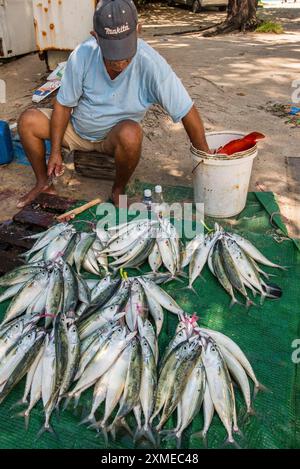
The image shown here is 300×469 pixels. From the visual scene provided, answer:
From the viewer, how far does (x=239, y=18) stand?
12.8 meters

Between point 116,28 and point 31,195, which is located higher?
point 116,28

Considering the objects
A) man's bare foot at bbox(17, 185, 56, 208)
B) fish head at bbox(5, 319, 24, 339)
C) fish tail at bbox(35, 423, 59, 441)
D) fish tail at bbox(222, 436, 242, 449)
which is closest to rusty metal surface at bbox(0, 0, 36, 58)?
man's bare foot at bbox(17, 185, 56, 208)

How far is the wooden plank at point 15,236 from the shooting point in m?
3.75

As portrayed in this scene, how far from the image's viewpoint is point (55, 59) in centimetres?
825

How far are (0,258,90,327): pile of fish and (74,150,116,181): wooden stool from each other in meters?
1.76

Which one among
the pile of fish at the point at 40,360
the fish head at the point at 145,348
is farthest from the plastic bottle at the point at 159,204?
the pile of fish at the point at 40,360

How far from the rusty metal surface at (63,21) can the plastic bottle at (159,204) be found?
178 inches

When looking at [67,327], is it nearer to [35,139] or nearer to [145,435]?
[145,435]

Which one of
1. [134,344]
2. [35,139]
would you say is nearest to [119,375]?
[134,344]

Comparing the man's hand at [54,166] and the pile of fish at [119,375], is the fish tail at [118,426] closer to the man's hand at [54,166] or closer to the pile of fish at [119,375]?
the pile of fish at [119,375]

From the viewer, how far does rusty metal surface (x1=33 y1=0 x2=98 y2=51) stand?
7402 millimetres

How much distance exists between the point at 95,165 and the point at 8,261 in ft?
5.73

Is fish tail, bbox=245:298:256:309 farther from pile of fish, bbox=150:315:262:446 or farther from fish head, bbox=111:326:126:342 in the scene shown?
fish head, bbox=111:326:126:342

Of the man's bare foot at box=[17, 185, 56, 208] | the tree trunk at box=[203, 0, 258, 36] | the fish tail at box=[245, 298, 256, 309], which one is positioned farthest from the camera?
the tree trunk at box=[203, 0, 258, 36]
